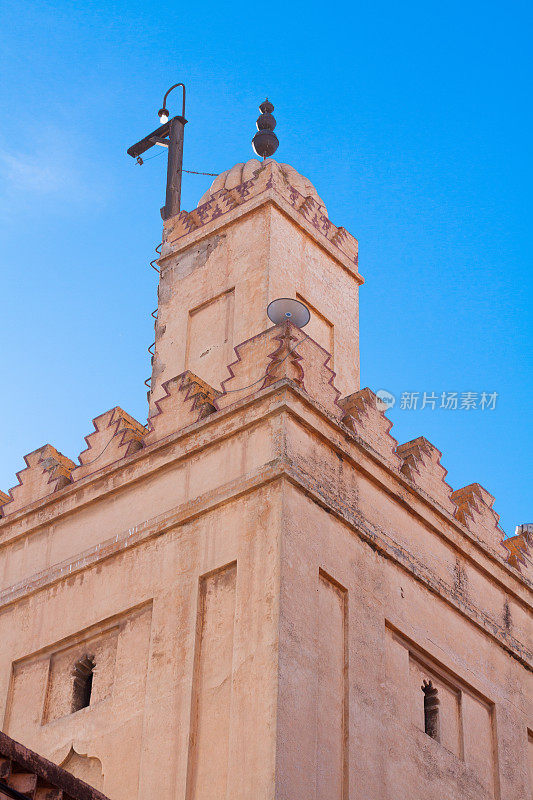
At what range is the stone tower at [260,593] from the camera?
37.8 feet

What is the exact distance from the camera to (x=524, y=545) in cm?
1548

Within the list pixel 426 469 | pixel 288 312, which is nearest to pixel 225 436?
pixel 288 312

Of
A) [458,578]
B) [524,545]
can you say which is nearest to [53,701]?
[458,578]

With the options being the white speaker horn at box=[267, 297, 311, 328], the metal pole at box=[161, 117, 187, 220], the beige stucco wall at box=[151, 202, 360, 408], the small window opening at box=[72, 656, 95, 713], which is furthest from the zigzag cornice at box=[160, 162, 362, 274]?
the small window opening at box=[72, 656, 95, 713]

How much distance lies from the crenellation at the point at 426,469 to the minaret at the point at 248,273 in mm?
1361

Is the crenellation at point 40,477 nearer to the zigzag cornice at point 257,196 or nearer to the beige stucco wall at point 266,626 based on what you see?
the beige stucco wall at point 266,626

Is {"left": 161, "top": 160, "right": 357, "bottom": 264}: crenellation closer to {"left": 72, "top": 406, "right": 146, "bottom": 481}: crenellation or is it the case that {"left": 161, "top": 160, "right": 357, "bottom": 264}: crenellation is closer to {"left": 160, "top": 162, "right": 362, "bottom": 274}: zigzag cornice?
{"left": 160, "top": 162, "right": 362, "bottom": 274}: zigzag cornice

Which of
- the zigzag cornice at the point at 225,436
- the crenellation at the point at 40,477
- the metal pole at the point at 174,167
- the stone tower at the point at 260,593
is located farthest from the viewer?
the metal pole at the point at 174,167

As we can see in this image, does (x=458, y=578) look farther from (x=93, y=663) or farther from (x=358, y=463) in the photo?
(x=93, y=663)

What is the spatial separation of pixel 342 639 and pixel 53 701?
2805 millimetres

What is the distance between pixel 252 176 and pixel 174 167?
7.34 feet

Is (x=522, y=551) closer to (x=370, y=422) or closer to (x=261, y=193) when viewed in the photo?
(x=370, y=422)

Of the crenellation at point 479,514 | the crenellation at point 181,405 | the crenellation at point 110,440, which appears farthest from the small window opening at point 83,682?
the crenellation at point 479,514

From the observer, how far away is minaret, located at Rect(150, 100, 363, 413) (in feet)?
50.0
